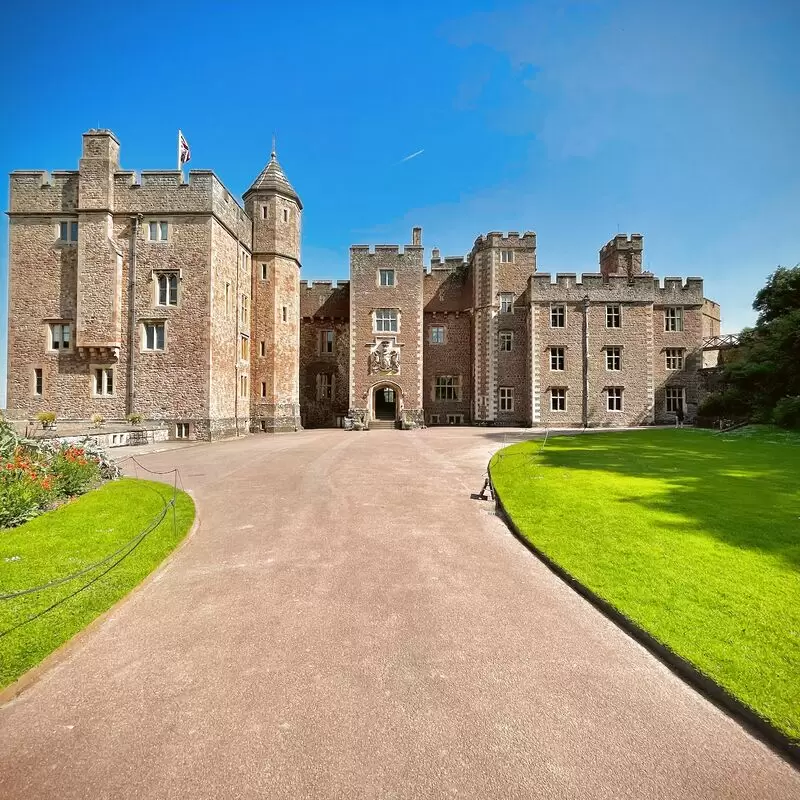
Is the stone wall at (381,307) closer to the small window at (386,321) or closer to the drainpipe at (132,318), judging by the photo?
the small window at (386,321)

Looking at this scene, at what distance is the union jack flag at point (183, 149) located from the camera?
24.5m

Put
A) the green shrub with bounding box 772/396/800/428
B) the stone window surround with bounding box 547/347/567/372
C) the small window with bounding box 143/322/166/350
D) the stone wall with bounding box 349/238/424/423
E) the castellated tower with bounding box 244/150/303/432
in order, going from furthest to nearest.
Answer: the stone wall with bounding box 349/238/424/423, the stone window surround with bounding box 547/347/567/372, the castellated tower with bounding box 244/150/303/432, the small window with bounding box 143/322/166/350, the green shrub with bounding box 772/396/800/428

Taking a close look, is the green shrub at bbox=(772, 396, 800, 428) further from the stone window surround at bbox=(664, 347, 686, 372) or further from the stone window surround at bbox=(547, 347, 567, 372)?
the stone window surround at bbox=(547, 347, 567, 372)

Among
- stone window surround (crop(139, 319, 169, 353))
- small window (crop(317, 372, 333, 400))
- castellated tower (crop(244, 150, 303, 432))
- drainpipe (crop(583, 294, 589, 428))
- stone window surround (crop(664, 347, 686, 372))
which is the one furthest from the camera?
small window (crop(317, 372, 333, 400))

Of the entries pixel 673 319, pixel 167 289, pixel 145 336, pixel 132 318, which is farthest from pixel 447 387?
pixel 132 318

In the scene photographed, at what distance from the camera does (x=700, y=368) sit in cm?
3259

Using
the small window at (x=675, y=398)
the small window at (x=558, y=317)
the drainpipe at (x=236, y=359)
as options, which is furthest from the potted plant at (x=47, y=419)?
the small window at (x=675, y=398)

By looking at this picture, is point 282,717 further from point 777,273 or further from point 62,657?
point 777,273

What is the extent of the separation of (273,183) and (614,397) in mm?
28894

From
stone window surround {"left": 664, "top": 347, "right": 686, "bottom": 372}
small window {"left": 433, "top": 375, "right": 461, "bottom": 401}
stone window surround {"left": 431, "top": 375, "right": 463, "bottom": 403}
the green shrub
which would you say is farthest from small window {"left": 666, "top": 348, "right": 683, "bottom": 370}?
small window {"left": 433, "top": 375, "right": 461, "bottom": 401}

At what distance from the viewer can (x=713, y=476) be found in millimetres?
11461

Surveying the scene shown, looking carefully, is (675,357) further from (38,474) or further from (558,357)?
(38,474)

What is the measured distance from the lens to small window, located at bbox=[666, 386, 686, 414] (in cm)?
3247

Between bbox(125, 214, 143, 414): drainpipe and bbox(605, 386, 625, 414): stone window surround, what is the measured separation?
31.4m
